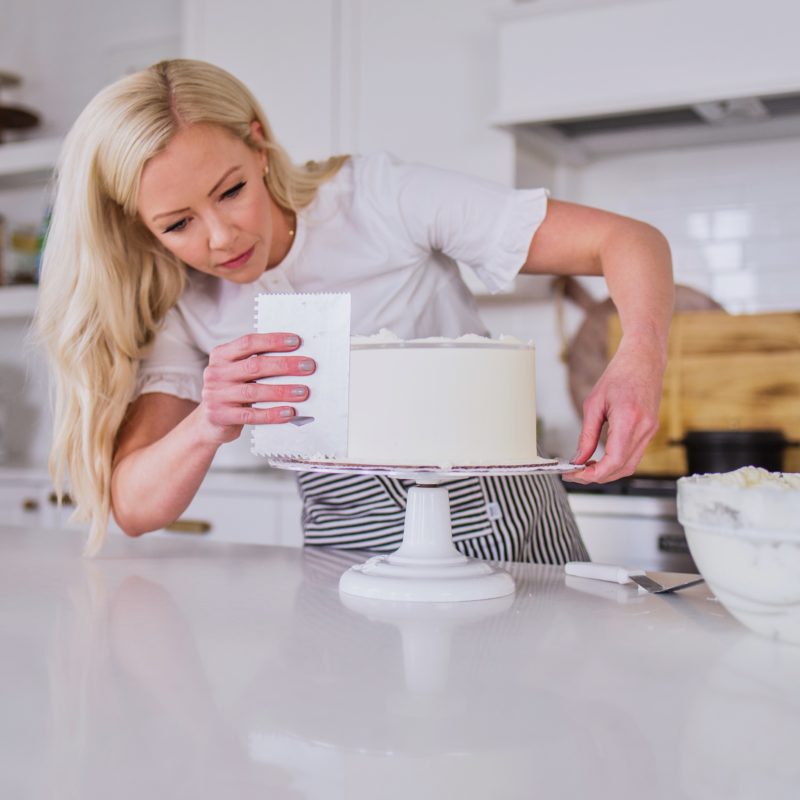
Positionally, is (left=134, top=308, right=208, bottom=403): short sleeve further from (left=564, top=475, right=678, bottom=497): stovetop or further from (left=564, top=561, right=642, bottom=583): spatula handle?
(left=564, top=475, right=678, bottom=497): stovetop

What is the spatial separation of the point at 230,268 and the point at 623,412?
0.55 metres

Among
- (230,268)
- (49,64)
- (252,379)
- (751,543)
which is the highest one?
(49,64)

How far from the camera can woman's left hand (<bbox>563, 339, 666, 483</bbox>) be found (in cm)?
89

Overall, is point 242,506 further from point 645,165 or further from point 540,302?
point 645,165

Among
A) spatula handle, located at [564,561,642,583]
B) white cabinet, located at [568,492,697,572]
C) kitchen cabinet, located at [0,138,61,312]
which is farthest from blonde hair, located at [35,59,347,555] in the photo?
kitchen cabinet, located at [0,138,61,312]

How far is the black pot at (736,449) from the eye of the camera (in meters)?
2.17

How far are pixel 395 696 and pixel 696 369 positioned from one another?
2.01m

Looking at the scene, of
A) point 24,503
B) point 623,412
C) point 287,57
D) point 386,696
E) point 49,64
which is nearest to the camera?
point 386,696

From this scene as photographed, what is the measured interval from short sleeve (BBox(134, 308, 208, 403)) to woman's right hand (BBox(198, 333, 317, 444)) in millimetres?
410

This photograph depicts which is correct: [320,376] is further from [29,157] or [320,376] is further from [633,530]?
[29,157]

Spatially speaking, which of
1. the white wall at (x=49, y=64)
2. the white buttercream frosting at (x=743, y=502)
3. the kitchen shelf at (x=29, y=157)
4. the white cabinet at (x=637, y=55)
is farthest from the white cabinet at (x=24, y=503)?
the white buttercream frosting at (x=743, y=502)

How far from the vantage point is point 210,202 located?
3.92 ft

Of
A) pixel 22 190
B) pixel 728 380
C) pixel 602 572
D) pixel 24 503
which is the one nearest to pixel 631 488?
pixel 728 380

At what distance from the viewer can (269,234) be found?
4.18 ft
